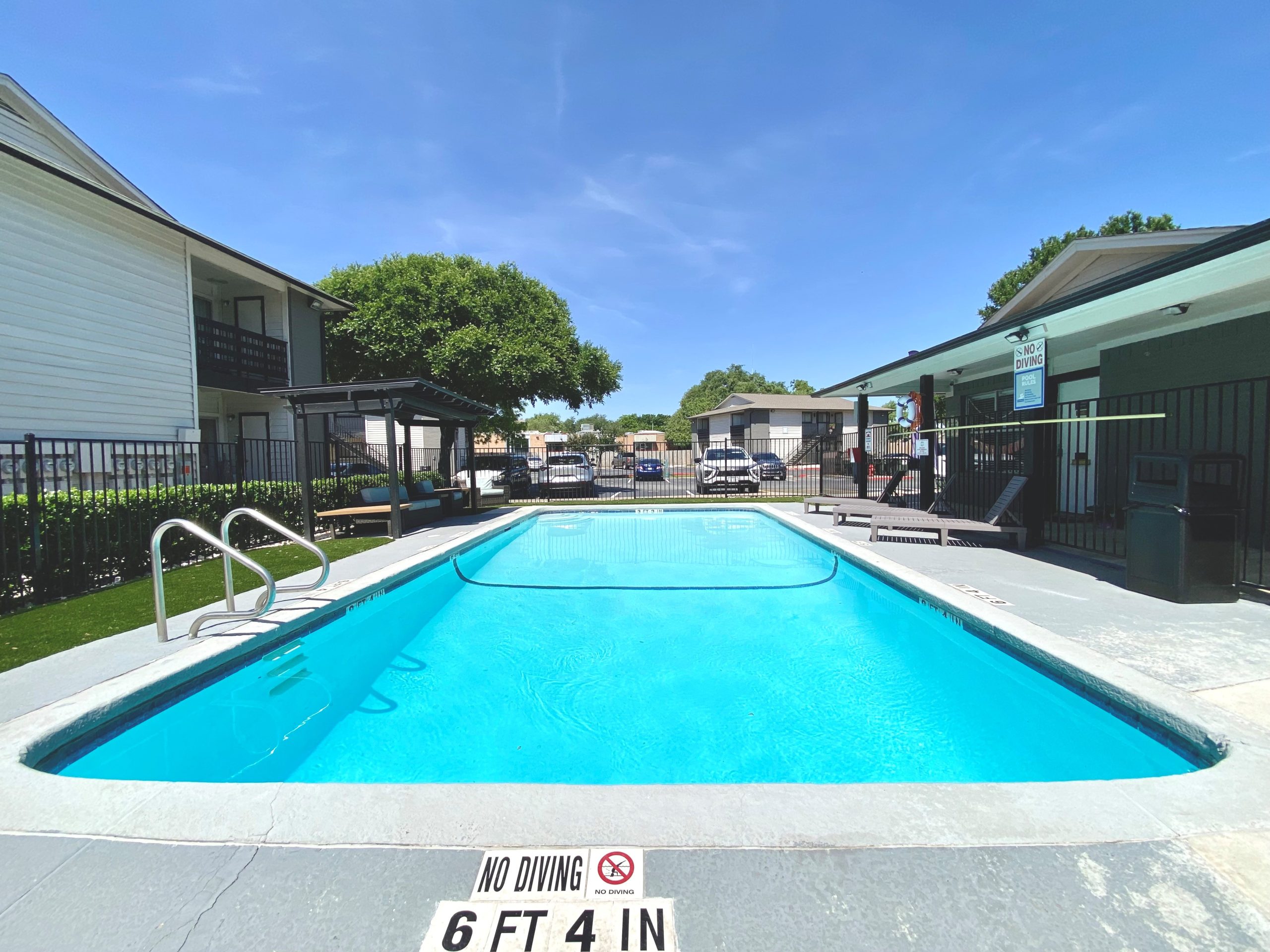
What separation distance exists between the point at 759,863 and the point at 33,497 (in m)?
7.65

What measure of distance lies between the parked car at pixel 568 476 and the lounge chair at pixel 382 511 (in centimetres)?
648

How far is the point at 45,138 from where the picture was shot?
11.1m

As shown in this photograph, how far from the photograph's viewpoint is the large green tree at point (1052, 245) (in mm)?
25172

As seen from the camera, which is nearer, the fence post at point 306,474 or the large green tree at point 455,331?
the fence post at point 306,474

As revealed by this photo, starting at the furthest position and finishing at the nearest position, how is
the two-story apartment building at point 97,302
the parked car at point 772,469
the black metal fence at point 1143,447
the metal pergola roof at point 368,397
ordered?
the parked car at point 772,469 → the metal pergola roof at point 368,397 → the two-story apartment building at point 97,302 → the black metal fence at point 1143,447

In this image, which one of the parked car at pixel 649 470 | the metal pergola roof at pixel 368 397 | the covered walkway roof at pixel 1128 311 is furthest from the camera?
the parked car at pixel 649 470

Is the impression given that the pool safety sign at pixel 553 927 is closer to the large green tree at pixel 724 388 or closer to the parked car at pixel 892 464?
the parked car at pixel 892 464

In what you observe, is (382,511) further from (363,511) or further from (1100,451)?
(1100,451)

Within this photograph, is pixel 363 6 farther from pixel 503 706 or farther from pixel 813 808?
pixel 813 808

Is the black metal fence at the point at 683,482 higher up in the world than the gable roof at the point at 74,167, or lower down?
lower down

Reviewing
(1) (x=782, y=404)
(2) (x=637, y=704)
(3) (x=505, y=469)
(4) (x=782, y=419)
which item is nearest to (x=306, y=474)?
(2) (x=637, y=704)

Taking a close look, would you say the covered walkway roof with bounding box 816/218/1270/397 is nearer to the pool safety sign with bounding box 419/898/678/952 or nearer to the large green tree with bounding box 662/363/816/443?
the pool safety sign with bounding box 419/898/678/952

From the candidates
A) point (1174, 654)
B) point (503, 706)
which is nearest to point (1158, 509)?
point (1174, 654)

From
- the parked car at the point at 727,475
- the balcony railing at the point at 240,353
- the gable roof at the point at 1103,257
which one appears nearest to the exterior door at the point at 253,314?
the balcony railing at the point at 240,353
